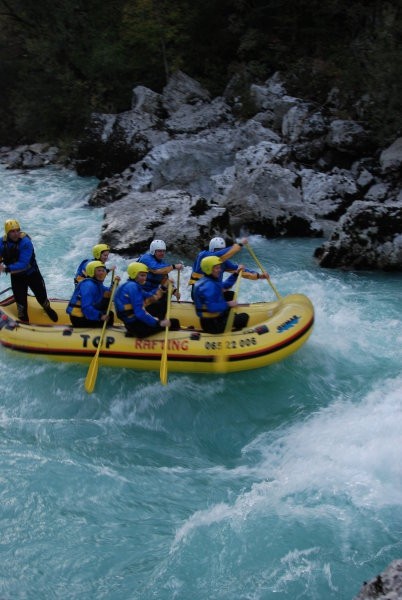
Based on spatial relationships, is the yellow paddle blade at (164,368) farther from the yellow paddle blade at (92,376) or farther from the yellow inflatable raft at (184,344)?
the yellow paddle blade at (92,376)

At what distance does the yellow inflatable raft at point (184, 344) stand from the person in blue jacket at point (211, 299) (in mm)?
181

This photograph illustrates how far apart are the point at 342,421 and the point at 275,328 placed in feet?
4.15

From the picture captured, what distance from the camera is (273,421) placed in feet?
21.3

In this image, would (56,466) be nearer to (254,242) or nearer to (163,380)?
(163,380)

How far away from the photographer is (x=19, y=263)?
7.41 meters

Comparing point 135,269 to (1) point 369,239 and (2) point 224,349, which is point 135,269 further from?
(1) point 369,239

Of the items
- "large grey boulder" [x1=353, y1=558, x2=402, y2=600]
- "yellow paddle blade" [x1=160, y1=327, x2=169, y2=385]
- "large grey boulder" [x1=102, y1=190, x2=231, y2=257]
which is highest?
"large grey boulder" [x1=353, y1=558, x2=402, y2=600]

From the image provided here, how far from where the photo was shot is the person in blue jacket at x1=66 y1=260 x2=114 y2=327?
270 inches

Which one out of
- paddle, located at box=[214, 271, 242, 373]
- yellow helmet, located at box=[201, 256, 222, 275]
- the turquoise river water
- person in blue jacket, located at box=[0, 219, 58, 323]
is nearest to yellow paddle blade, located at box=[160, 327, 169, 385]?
the turquoise river water

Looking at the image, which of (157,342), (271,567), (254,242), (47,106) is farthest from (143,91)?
(271,567)

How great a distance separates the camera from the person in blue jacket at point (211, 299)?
668 centimetres

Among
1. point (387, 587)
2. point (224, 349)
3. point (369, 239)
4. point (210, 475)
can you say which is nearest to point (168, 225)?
point (369, 239)

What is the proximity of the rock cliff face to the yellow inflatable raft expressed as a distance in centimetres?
330

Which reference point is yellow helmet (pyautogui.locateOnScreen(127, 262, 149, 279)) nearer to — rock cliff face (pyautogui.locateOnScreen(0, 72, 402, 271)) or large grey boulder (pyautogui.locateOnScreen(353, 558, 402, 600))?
rock cliff face (pyautogui.locateOnScreen(0, 72, 402, 271))
